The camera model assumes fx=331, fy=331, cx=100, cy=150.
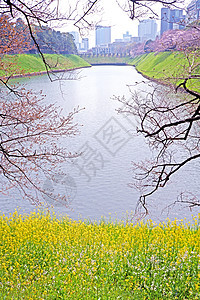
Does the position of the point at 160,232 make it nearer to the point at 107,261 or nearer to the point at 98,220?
the point at 107,261

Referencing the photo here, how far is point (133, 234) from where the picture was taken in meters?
8.03

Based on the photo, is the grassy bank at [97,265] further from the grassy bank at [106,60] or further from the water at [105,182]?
the grassy bank at [106,60]

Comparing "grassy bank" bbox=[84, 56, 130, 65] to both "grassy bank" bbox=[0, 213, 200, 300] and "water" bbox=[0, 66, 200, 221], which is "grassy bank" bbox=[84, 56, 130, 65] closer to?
"water" bbox=[0, 66, 200, 221]

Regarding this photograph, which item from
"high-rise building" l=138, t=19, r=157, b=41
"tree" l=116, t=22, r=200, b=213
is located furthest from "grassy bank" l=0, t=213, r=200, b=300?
"high-rise building" l=138, t=19, r=157, b=41

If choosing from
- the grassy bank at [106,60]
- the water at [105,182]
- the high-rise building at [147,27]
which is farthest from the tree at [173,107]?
the grassy bank at [106,60]

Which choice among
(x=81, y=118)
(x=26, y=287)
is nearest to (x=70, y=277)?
(x=26, y=287)

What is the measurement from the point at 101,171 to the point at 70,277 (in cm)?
845

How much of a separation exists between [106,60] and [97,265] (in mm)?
146852

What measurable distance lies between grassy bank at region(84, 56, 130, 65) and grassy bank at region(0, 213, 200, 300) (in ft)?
452

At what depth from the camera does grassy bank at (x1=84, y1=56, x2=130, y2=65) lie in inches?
5615

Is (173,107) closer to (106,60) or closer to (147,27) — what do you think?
(147,27)

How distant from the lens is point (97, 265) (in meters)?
6.44

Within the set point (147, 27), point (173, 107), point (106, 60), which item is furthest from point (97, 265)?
point (106, 60)

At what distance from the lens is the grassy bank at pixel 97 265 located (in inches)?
215
